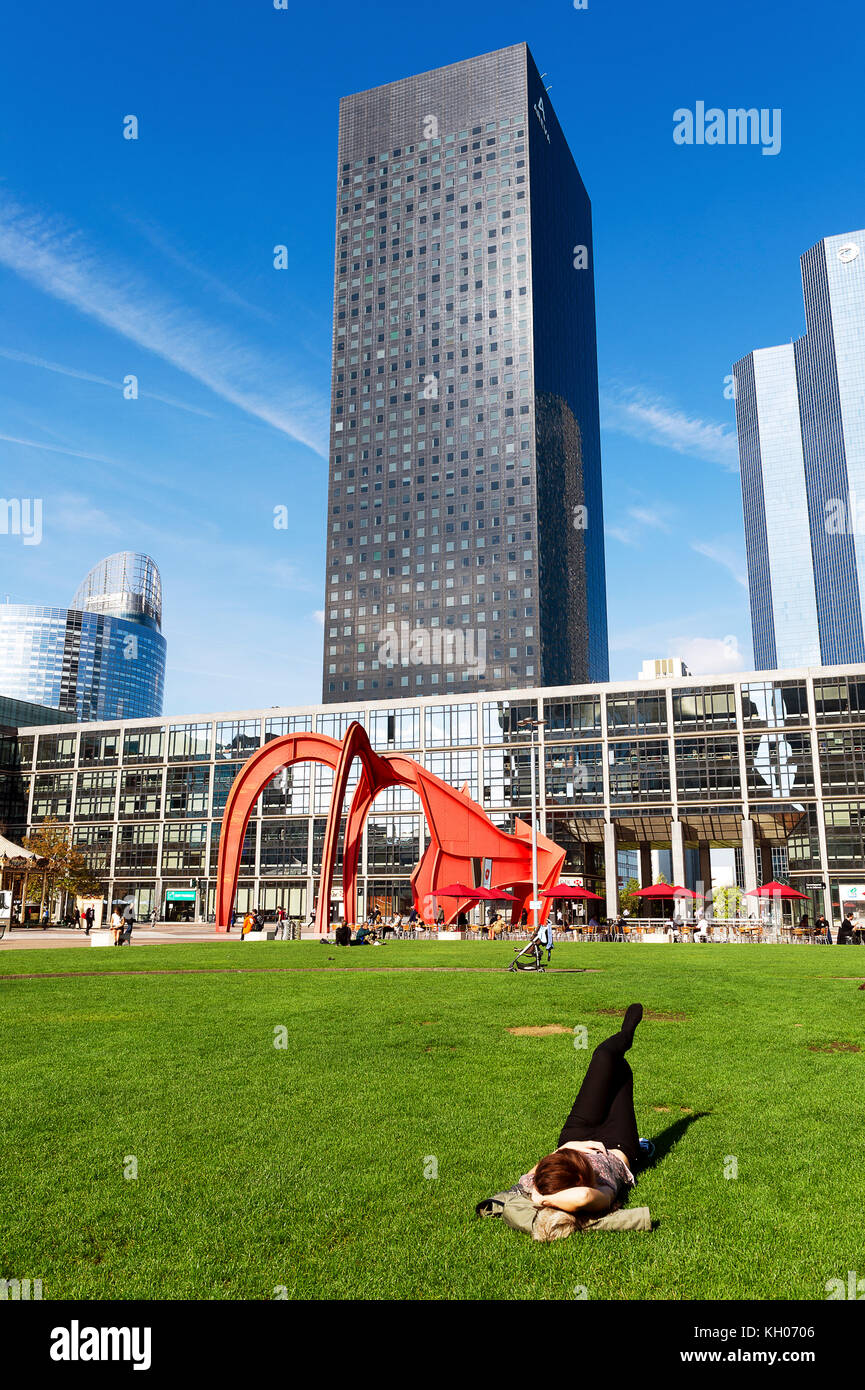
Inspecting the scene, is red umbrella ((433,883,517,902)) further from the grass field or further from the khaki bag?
the khaki bag

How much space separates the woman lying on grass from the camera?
6.31 metres

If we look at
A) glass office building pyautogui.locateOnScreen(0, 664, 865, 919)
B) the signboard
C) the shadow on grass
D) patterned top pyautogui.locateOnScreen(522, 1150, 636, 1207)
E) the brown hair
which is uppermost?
glass office building pyautogui.locateOnScreen(0, 664, 865, 919)

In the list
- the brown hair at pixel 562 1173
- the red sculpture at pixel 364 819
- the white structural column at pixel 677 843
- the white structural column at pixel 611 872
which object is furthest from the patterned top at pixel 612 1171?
the white structural column at pixel 611 872

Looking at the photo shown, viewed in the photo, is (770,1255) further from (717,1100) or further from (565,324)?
(565,324)

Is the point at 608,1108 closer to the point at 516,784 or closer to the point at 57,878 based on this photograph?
the point at 57,878

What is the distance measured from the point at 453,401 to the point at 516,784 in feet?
274

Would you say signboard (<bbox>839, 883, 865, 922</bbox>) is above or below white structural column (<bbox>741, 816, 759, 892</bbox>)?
below

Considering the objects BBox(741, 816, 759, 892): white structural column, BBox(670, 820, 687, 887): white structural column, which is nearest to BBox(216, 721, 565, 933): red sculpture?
BBox(670, 820, 687, 887): white structural column

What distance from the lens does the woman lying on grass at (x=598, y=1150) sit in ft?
20.7

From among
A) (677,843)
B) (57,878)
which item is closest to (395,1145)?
(57,878)

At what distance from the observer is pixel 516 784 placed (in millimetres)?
89812

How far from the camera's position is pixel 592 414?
18650 cm

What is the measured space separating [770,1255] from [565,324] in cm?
17990
